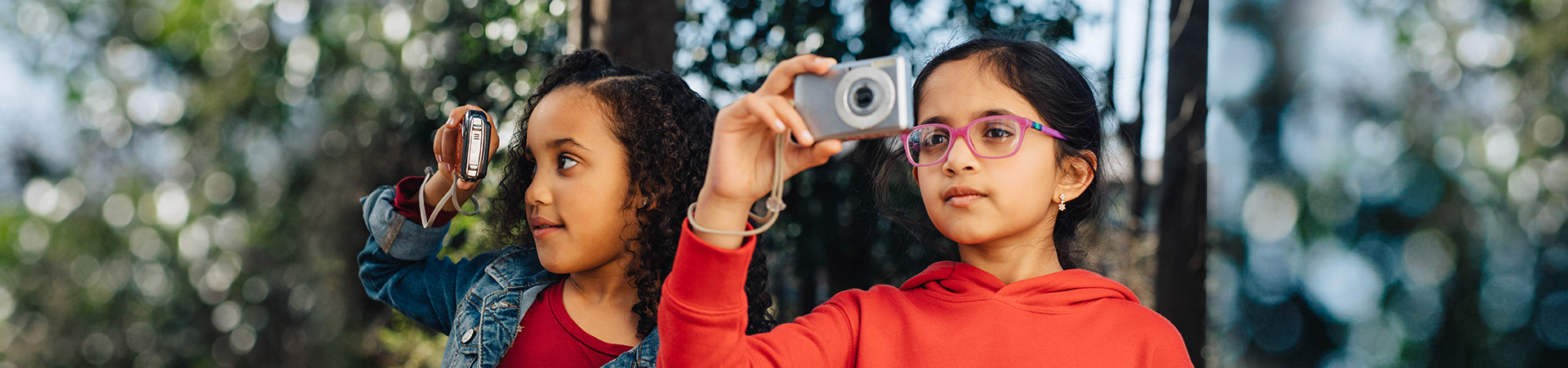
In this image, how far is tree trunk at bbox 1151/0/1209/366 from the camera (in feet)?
11.3

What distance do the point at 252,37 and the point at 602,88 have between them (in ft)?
25.2

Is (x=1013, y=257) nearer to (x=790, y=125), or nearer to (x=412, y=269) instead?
(x=790, y=125)

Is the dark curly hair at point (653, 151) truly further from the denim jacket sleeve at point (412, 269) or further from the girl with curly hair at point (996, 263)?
the girl with curly hair at point (996, 263)

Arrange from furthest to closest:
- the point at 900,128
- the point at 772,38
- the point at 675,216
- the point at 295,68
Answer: the point at 295,68 < the point at 772,38 < the point at 675,216 < the point at 900,128

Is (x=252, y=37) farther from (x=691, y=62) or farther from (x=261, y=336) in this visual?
(x=691, y=62)

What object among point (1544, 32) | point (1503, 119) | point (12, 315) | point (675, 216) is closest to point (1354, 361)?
point (1503, 119)

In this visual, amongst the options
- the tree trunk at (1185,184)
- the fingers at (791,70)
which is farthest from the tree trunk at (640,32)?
the tree trunk at (1185,184)

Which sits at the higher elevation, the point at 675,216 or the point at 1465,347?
the point at 675,216

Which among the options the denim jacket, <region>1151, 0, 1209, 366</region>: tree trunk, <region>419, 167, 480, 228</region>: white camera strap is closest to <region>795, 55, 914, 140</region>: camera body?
the denim jacket

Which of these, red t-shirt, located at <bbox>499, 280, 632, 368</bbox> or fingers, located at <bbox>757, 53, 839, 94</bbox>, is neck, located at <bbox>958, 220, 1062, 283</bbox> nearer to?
fingers, located at <bbox>757, 53, 839, 94</bbox>

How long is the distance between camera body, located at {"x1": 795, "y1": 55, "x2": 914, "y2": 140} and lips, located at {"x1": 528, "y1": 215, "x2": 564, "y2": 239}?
0.65m

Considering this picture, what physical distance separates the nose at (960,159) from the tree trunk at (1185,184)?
2.44 m

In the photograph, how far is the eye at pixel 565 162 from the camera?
63.8 inches

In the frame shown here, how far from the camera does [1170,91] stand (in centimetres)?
355
